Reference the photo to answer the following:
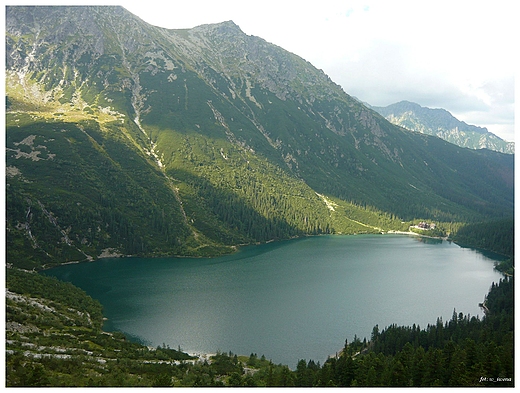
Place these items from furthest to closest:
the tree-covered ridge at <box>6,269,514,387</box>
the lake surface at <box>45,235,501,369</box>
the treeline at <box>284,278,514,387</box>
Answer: the lake surface at <box>45,235,501,369</box> < the treeline at <box>284,278,514,387</box> < the tree-covered ridge at <box>6,269,514,387</box>

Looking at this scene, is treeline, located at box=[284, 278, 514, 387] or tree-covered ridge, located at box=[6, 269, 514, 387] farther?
treeline, located at box=[284, 278, 514, 387]

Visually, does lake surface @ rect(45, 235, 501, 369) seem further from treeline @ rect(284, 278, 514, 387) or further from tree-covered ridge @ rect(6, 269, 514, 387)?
treeline @ rect(284, 278, 514, 387)

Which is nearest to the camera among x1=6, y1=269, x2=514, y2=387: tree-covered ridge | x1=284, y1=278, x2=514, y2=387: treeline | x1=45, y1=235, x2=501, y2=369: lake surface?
x1=6, y1=269, x2=514, y2=387: tree-covered ridge

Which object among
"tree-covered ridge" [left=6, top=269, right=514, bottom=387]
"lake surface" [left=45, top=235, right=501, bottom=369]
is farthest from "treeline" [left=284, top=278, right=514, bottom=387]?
"lake surface" [left=45, top=235, right=501, bottom=369]

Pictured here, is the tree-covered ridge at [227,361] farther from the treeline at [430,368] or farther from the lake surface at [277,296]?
the lake surface at [277,296]

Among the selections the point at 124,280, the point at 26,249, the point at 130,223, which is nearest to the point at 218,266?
the point at 124,280

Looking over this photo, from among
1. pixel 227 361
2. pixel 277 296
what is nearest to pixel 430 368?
pixel 227 361

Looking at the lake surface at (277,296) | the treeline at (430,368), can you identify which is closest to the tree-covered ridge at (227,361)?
the treeline at (430,368)
